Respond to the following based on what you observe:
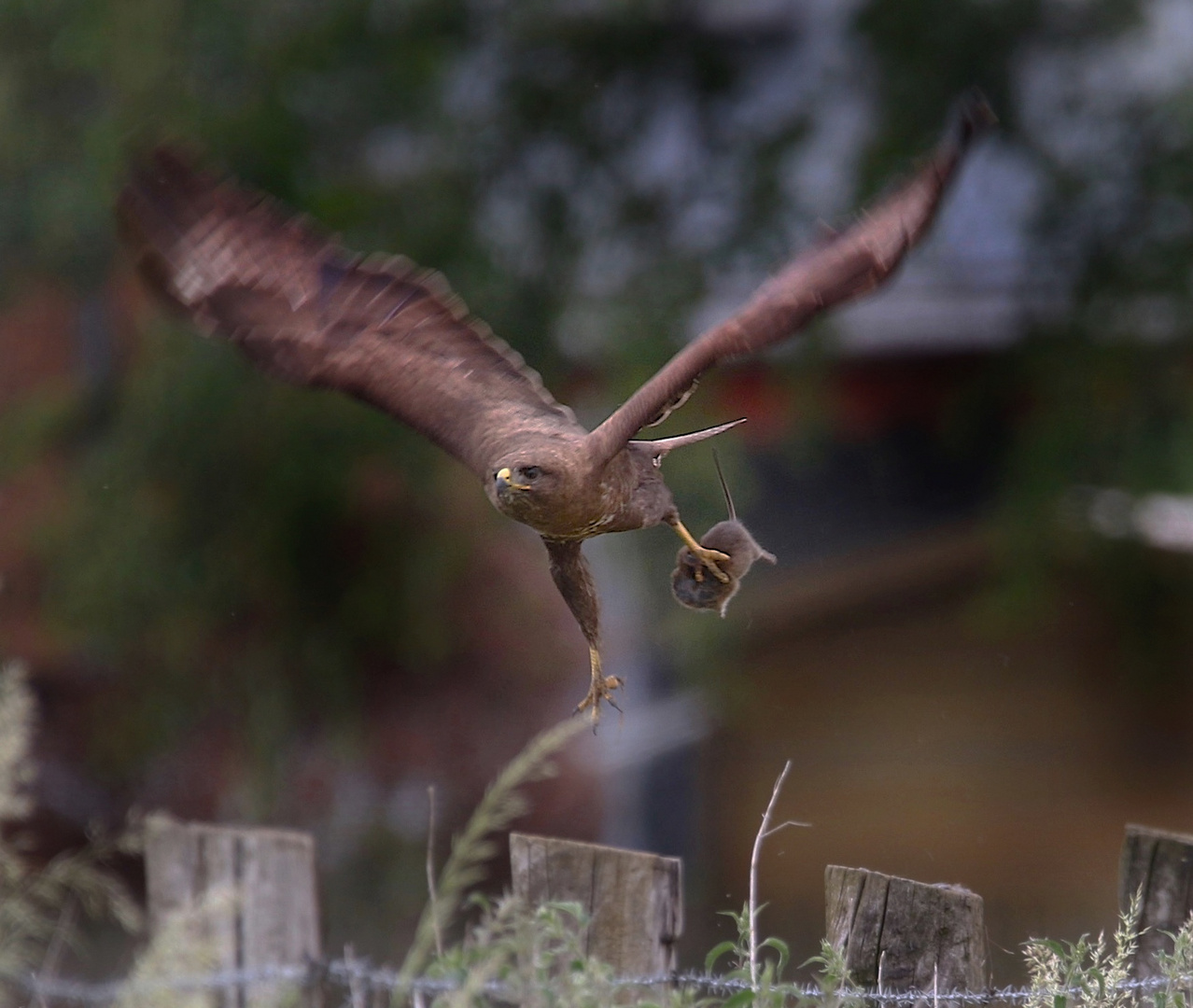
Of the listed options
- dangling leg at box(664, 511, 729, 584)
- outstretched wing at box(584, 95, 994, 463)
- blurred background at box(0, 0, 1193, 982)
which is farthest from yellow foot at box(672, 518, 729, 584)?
blurred background at box(0, 0, 1193, 982)

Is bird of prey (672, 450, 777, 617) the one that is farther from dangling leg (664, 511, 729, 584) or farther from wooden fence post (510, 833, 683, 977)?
wooden fence post (510, 833, 683, 977)

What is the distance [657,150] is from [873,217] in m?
4.34

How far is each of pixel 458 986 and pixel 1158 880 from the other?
1.11 m

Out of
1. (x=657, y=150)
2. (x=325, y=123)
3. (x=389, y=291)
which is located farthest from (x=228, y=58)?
(x=389, y=291)

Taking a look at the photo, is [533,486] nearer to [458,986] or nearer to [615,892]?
[615,892]

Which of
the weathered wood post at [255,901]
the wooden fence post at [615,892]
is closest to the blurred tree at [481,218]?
the weathered wood post at [255,901]

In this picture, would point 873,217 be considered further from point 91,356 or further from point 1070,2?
point 91,356

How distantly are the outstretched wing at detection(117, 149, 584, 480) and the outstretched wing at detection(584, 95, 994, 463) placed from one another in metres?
0.32

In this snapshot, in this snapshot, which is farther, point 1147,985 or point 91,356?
point 91,356

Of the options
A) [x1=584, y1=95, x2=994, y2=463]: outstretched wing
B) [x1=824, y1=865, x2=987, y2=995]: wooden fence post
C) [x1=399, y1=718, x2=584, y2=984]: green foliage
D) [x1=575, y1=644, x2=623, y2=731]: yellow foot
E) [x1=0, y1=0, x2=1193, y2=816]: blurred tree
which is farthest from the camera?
[x1=0, y1=0, x2=1193, y2=816]: blurred tree

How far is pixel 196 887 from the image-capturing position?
3.21 meters

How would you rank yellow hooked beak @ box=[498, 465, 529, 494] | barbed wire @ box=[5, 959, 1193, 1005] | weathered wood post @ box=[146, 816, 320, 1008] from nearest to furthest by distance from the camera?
1. barbed wire @ box=[5, 959, 1193, 1005]
2. yellow hooked beak @ box=[498, 465, 529, 494]
3. weathered wood post @ box=[146, 816, 320, 1008]

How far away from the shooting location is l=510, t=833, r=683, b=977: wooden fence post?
102 inches

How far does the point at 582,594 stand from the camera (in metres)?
2.93
